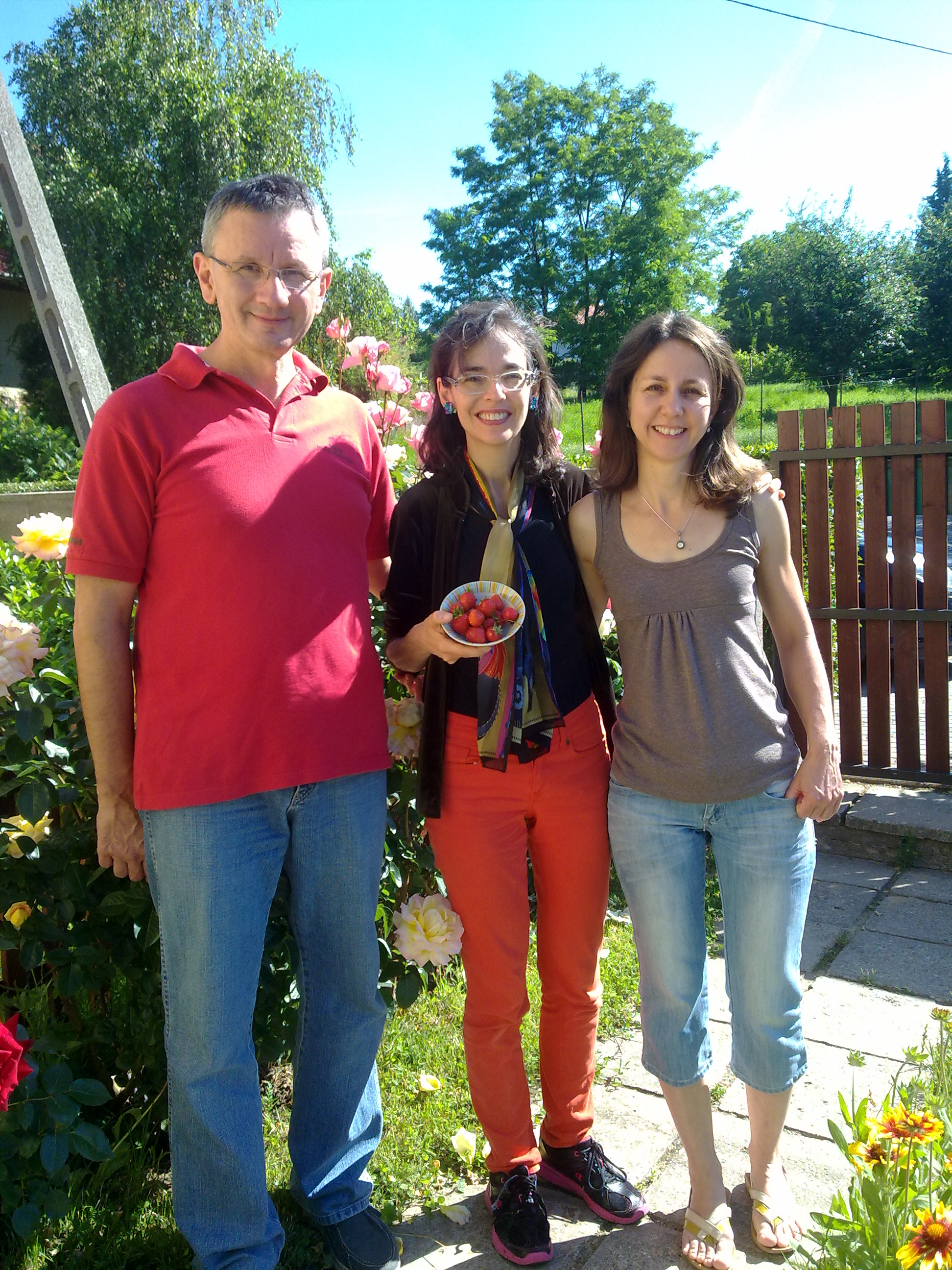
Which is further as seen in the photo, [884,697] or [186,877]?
[884,697]

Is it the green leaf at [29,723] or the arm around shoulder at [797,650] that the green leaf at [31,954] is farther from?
the arm around shoulder at [797,650]

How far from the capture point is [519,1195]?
2.02 m

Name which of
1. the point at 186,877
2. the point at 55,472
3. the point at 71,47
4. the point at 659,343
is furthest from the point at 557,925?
the point at 71,47

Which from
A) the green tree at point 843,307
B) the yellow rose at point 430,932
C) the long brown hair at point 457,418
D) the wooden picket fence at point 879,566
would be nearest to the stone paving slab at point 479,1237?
the yellow rose at point 430,932

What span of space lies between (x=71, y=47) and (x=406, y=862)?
21.7m

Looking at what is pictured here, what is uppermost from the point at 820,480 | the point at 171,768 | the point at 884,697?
the point at 820,480

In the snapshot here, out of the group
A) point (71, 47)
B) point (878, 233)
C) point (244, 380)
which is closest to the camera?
point (244, 380)

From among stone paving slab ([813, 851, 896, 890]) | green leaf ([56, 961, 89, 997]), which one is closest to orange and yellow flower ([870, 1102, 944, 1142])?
green leaf ([56, 961, 89, 997])

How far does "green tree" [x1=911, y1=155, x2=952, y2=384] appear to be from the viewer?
34.0 metres

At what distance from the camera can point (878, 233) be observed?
3578cm

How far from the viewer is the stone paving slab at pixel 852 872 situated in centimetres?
390

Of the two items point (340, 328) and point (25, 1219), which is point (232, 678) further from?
point (340, 328)

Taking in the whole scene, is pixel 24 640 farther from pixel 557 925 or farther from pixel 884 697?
pixel 884 697

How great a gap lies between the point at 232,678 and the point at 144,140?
19920 mm
